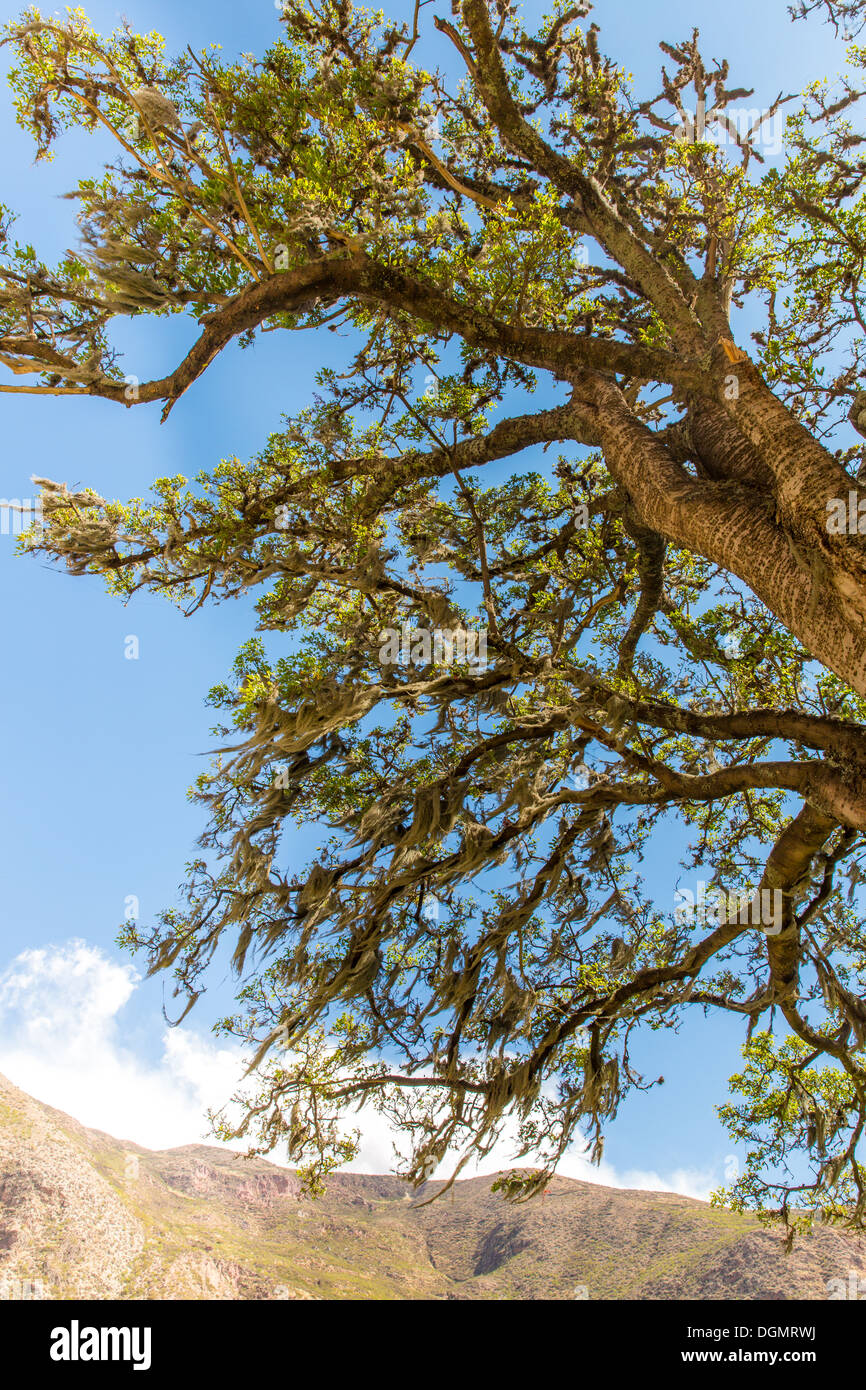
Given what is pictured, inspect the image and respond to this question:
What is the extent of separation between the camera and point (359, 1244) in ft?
112

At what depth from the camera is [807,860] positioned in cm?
455

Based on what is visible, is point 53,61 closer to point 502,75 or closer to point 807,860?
point 502,75

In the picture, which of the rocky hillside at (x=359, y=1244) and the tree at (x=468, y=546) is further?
the rocky hillside at (x=359, y=1244)

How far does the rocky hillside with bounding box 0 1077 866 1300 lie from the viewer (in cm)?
2348

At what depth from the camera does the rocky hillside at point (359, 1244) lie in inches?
925

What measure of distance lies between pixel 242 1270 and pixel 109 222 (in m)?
38.7

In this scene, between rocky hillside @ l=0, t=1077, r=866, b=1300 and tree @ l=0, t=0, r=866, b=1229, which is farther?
rocky hillside @ l=0, t=1077, r=866, b=1300

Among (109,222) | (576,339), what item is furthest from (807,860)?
(109,222)

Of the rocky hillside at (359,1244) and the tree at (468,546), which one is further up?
the tree at (468,546)

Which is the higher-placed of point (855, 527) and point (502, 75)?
point (502, 75)

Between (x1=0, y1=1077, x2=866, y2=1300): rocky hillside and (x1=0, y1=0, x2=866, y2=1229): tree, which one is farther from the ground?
(x1=0, y1=0, x2=866, y2=1229): tree

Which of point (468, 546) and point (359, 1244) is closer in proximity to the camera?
point (468, 546)

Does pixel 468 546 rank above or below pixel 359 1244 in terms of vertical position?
above
